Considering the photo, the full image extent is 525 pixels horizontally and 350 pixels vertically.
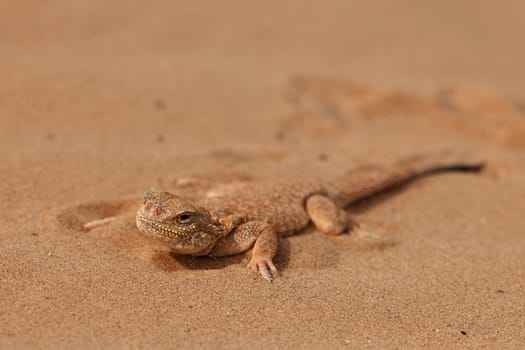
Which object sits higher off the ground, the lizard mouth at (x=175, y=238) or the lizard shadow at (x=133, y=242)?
the lizard mouth at (x=175, y=238)

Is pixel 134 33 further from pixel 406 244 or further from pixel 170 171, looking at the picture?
pixel 406 244

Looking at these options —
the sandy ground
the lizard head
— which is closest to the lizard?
the lizard head

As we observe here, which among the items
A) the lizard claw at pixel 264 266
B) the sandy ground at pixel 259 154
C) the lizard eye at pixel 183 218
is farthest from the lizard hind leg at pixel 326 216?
the lizard eye at pixel 183 218

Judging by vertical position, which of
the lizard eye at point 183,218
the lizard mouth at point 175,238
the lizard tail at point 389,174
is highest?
the lizard eye at point 183,218

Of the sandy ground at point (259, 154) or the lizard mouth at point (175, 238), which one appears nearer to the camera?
the sandy ground at point (259, 154)

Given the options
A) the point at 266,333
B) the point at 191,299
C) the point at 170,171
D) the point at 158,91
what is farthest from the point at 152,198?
the point at 158,91

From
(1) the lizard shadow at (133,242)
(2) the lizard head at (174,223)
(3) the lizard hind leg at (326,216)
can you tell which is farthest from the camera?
(3) the lizard hind leg at (326,216)

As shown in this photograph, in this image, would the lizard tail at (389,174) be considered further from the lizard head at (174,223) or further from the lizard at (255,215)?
the lizard head at (174,223)
